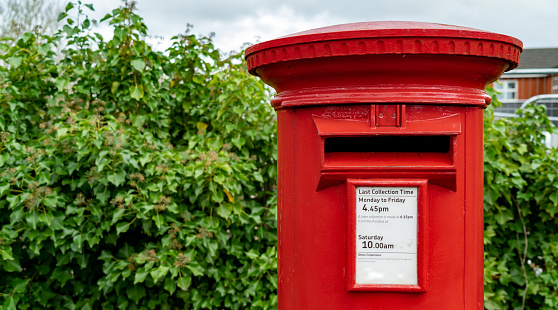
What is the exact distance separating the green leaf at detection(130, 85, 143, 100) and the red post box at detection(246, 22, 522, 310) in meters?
1.59

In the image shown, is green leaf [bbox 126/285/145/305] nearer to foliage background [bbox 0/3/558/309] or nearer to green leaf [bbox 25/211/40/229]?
foliage background [bbox 0/3/558/309]

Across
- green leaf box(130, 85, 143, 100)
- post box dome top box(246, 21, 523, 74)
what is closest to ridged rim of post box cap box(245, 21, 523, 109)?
post box dome top box(246, 21, 523, 74)

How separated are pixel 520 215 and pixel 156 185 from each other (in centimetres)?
213

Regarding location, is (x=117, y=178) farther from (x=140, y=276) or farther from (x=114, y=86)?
(x=114, y=86)

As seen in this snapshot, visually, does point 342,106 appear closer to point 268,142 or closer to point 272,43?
point 272,43

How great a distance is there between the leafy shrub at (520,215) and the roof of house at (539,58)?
28220 millimetres

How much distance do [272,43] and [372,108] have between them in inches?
13.3

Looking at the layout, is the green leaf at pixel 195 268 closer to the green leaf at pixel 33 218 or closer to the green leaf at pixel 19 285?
the green leaf at pixel 33 218

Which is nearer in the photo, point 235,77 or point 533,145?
point 235,77

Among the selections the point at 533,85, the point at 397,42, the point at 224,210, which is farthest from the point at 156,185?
the point at 533,85

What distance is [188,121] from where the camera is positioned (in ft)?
10.8

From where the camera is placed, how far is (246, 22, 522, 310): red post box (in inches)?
54.3

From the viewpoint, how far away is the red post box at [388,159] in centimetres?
138

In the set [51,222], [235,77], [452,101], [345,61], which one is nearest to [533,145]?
[235,77]
